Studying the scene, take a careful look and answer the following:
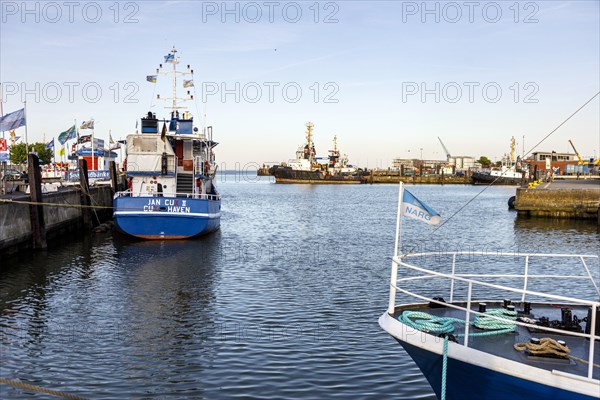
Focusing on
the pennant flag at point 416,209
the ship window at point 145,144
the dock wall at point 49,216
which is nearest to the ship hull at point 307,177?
the dock wall at point 49,216

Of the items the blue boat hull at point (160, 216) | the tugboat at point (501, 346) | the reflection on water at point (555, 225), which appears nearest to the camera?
the tugboat at point (501, 346)

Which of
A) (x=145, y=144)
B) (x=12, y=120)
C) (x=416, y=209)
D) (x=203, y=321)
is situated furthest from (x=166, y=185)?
(x=416, y=209)

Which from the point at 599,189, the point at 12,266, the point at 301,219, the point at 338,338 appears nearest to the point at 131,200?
the point at 12,266

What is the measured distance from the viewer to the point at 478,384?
7.77 m

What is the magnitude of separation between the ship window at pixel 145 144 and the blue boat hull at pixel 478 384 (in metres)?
25.6

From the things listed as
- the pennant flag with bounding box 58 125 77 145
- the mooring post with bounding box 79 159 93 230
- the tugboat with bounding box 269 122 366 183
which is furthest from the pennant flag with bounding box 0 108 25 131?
the tugboat with bounding box 269 122 366 183

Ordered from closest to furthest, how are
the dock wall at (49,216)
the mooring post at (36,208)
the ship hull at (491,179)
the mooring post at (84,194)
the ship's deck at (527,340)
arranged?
the ship's deck at (527,340), the dock wall at (49,216), the mooring post at (36,208), the mooring post at (84,194), the ship hull at (491,179)

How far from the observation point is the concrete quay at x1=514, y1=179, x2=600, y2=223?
1747 inches

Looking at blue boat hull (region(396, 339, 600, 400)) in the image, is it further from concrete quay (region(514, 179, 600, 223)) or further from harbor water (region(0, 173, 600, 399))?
concrete quay (region(514, 179, 600, 223))

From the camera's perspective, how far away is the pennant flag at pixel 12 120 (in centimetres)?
2605

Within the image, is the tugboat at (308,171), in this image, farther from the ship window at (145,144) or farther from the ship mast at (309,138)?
the ship window at (145,144)

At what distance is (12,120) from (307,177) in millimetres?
118020

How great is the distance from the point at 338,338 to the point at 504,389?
6541 millimetres

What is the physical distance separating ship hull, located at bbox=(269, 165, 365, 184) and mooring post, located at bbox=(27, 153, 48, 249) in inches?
4602
